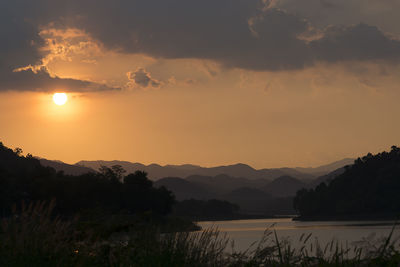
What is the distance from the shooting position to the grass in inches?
557

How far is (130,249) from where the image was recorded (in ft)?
48.8

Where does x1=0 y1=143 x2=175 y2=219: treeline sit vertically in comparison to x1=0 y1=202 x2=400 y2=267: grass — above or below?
above

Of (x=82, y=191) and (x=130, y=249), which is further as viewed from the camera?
(x=82, y=191)

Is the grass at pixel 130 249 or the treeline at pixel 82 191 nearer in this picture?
the grass at pixel 130 249

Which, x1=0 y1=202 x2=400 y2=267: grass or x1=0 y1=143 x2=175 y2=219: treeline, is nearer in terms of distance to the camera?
x1=0 y1=202 x2=400 y2=267: grass

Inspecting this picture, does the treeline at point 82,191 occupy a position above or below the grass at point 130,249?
above

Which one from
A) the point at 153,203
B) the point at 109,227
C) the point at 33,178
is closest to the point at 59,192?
the point at 33,178

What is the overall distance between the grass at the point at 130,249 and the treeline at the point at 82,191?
91.8m

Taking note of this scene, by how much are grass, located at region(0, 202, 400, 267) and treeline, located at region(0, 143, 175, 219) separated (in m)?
91.8

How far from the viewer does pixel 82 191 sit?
392 ft

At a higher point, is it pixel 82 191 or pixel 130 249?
pixel 82 191

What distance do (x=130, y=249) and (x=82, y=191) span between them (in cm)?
10689

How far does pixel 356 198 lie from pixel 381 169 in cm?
1174

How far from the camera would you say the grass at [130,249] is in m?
14.1
